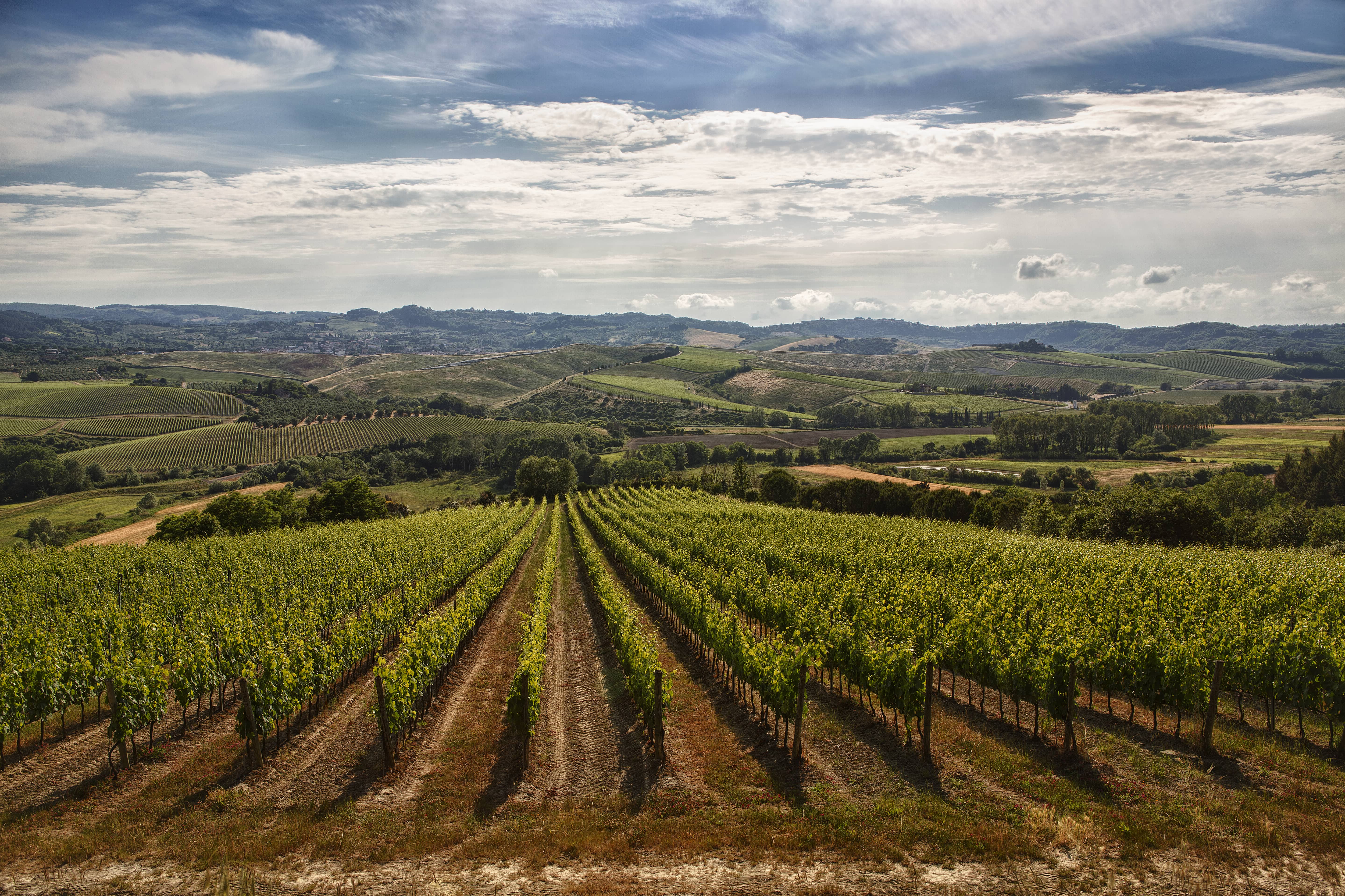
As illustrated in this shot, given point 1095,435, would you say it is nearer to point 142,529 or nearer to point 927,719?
point 927,719

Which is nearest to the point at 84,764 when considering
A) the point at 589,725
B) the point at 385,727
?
the point at 385,727

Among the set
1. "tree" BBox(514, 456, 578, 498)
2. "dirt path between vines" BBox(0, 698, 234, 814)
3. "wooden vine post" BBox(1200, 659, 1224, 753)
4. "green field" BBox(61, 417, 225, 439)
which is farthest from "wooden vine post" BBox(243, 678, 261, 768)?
"green field" BBox(61, 417, 225, 439)

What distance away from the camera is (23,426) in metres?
170

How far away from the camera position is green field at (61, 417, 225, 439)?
6698 inches

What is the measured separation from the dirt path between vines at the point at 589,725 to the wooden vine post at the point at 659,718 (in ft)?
0.98

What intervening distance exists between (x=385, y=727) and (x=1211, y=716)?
19.7 m

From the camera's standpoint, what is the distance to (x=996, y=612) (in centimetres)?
2109

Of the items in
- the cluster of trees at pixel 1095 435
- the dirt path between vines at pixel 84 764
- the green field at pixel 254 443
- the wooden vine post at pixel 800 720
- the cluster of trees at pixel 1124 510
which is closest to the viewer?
the dirt path between vines at pixel 84 764

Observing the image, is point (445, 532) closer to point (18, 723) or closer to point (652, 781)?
point (18, 723)

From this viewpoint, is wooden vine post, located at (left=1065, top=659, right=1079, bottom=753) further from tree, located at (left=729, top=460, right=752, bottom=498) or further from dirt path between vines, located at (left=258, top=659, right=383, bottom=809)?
tree, located at (left=729, top=460, right=752, bottom=498)

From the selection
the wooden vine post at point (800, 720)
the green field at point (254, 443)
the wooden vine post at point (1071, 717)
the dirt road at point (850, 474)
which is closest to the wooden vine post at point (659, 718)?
the wooden vine post at point (800, 720)

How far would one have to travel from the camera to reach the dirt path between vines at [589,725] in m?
16.2

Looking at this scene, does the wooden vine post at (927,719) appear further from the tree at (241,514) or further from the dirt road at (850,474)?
the dirt road at (850,474)

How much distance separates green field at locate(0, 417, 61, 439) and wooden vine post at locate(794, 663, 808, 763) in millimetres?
213068
